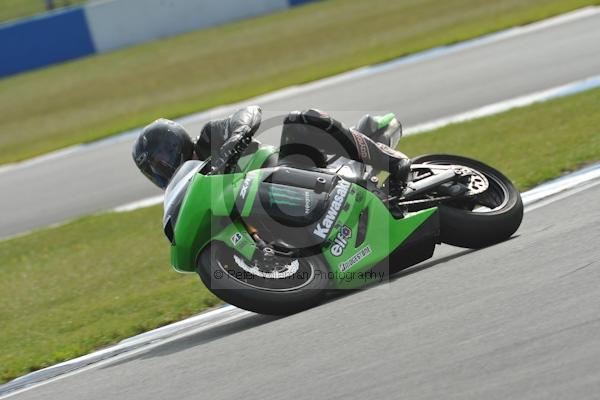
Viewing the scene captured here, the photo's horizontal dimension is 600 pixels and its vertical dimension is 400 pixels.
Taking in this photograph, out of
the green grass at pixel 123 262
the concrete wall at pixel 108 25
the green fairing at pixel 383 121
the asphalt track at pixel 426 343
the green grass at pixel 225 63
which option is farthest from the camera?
the concrete wall at pixel 108 25

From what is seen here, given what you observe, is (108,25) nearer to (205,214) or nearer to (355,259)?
(205,214)

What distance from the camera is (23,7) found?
2966 centimetres

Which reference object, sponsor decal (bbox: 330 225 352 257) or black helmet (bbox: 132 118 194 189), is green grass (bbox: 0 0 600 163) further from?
sponsor decal (bbox: 330 225 352 257)

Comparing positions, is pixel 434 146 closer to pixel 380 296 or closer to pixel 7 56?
pixel 380 296

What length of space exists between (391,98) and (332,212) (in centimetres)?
750

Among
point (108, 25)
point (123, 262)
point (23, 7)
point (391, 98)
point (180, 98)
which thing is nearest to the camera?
point (123, 262)

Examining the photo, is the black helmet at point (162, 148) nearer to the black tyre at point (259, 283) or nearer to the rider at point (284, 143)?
the rider at point (284, 143)

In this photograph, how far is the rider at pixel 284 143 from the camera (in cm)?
532

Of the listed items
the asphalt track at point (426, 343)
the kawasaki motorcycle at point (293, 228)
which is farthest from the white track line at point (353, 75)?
the asphalt track at point (426, 343)

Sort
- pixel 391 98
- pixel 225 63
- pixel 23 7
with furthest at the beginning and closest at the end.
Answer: pixel 23 7
pixel 225 63
pixel 391 98

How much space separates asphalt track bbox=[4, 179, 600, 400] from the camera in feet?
11.2

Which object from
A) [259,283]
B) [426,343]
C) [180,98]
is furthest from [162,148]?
[180,98]

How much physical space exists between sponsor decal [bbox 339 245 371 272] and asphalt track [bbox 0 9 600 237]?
19.5 feet

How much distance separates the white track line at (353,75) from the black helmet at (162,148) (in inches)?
342
